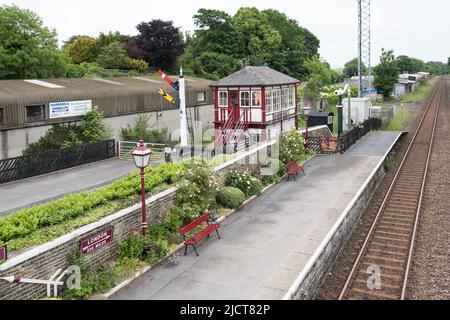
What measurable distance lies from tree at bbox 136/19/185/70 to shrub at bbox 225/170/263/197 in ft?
122

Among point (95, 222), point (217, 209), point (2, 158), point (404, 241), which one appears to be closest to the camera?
point (95, 222)

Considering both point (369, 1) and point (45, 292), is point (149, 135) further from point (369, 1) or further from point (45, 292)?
point (369, 1)

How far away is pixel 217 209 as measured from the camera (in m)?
18.0

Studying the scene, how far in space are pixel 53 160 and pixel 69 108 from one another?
422 cm

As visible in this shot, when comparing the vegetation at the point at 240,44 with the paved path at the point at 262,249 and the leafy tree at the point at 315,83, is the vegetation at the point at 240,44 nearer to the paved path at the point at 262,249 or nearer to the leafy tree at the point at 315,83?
the leafy tree at the point at 315,83

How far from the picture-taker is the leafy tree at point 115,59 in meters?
→ 51.6

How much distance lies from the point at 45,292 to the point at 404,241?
36.9ft

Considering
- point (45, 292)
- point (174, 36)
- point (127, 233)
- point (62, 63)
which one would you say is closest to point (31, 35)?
point (62, 63)

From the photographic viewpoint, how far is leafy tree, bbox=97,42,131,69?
51562 millimetres

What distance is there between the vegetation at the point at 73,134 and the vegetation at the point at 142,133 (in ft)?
5.62

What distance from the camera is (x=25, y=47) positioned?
117 ft

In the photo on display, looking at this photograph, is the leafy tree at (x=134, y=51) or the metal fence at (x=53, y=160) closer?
the metal fence at (x=53, y=160)

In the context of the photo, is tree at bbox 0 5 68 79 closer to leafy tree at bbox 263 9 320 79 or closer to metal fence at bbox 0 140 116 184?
metal fence at bbox 0 140 116 184

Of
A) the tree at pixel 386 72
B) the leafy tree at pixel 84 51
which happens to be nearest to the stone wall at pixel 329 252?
the leafy tree at pixel 84 51
